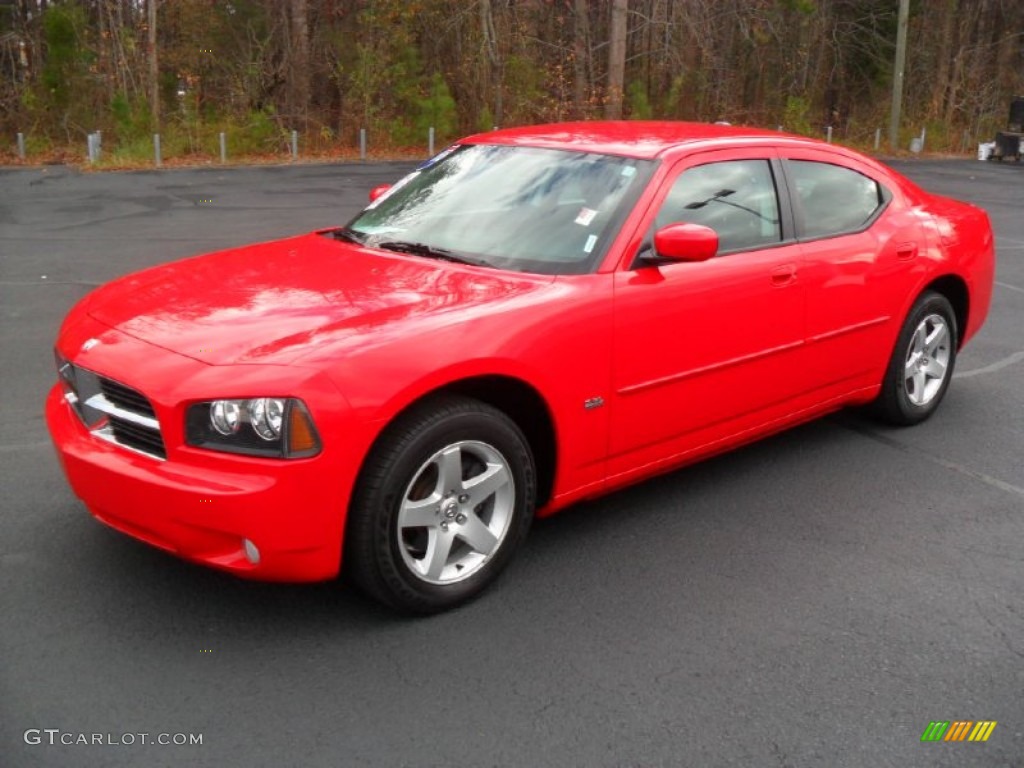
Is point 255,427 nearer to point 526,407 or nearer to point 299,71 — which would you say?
point 526,407

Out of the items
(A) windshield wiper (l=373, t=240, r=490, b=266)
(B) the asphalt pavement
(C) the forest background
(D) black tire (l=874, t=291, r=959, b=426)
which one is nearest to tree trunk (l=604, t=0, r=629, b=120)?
(C) the forest background

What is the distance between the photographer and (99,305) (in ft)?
13.0

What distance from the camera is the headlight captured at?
3.16 m

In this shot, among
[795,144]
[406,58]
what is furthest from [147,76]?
[795,144]

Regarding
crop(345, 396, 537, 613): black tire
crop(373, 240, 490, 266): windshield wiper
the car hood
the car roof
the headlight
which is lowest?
crop(345, 396, 537, 613): black tire

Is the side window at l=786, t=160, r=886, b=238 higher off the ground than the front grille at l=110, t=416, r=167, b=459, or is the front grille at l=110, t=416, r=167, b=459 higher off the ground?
the side window at l=786, t=160, r=886, b=238

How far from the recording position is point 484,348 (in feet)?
11.6

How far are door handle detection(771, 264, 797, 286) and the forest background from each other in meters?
23.9

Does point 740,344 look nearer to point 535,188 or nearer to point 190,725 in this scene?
point 535,188

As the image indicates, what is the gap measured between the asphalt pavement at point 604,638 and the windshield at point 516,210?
1.16 meters

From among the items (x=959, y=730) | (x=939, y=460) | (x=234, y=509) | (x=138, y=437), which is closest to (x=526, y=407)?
(x=234, y=509)

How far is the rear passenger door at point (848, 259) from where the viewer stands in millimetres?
4859

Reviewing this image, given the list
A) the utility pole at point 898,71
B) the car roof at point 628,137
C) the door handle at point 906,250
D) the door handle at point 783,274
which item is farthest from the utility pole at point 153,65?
the door handle at point 783,274

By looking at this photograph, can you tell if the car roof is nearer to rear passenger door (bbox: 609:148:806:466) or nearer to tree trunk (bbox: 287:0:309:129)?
rear passenger door (bbox: 609:148:806:466)
